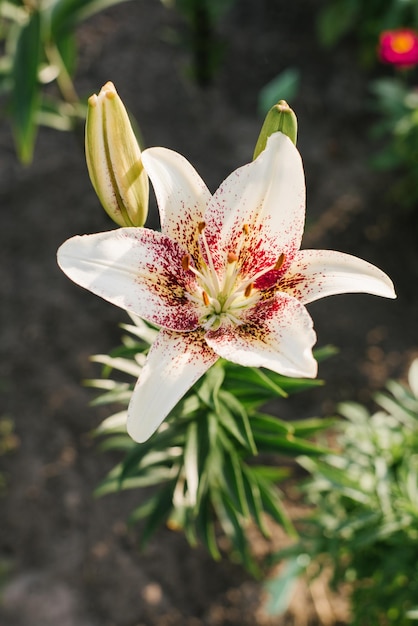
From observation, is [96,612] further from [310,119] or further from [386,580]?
[310,119]

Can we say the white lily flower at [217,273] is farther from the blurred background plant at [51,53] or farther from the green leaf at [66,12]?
the green leaf at [66,12]

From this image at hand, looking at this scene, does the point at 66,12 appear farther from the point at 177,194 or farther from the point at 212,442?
the point at 212,442

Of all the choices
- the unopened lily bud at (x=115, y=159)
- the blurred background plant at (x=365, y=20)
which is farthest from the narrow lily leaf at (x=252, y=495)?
the blurred background plant at (x=365, y=20)

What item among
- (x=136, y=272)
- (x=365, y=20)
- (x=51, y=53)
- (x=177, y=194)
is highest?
(x=365, y=20)

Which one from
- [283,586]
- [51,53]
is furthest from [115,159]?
[51,53]

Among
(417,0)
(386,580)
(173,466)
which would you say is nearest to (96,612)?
(173,466)
